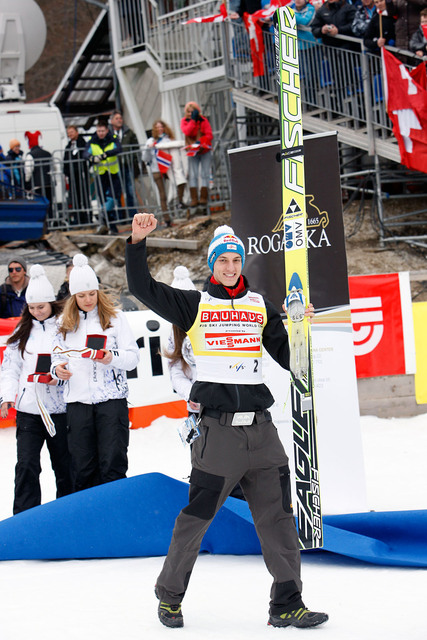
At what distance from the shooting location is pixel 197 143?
13.5m

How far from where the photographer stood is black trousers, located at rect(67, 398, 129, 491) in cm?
561

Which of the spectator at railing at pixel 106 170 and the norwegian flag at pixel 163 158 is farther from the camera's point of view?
the spectator at railing at pixel 106 170

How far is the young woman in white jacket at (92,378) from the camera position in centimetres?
561

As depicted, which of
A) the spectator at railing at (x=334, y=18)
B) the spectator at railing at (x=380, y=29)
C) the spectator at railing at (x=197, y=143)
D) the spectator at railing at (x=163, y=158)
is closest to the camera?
the spectator at railing at (x=380, y=29)

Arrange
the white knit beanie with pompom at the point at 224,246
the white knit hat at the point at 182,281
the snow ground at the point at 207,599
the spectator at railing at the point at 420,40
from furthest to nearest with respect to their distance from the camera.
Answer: the spectator at railing at the point at 420,40
the white knit hat at the point at 182,281
the white knit beanie with pompom at the point at 224,246
the snow ground at the point at 207,599

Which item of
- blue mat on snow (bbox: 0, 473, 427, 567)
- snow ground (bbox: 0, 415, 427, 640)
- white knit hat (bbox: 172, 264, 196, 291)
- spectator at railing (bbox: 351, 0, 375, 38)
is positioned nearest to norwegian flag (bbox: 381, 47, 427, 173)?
spectator at railing (bbox: 351, 0, 375, 38)

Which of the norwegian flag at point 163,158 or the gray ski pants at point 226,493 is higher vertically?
the norwegian flag at point 163,158

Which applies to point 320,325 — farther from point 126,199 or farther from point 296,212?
point 126,199

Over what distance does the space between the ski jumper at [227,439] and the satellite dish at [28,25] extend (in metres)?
15.6

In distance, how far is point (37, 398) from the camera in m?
5.88

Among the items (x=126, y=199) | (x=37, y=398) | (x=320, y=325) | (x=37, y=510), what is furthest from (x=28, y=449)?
(x=126, y=199)

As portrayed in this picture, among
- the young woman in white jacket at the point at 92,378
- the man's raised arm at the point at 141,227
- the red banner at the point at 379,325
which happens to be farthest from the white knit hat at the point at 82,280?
the red banner at the point at 379,325

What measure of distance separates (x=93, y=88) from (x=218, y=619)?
18013 millimetres

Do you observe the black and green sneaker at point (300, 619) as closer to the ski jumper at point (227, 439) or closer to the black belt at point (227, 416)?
the ski jumper at point (227, 439)
